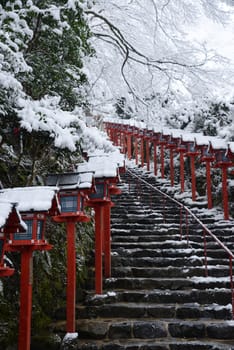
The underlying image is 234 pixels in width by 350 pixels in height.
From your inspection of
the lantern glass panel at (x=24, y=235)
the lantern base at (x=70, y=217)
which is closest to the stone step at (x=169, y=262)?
the lantern base at (x=70, y=217)

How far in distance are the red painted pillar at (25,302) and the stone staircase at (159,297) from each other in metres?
1.22

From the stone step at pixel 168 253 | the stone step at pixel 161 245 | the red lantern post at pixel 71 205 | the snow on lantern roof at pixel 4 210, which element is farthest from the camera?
the stone step at pixel 161 245

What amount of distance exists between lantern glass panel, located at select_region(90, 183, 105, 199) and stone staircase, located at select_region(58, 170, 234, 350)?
5.69ft

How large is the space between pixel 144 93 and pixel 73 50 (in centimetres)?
568

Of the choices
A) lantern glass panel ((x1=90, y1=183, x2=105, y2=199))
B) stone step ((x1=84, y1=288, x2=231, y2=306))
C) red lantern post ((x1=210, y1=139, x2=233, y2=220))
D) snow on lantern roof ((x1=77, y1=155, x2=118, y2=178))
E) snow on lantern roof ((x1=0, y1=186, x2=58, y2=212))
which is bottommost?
stone step ((x1=84, y1=288, x2=231, y2=306))

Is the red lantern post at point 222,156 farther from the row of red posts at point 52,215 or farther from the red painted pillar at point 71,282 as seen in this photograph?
the red painted pillar at point 71,282

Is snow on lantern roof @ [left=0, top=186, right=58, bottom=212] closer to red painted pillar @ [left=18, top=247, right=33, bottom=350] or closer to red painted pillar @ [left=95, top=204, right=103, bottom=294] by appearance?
red painted pillar @ [left=18, top=247, right=33, bottom=350]

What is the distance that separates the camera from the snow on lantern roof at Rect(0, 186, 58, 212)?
527 centimetres

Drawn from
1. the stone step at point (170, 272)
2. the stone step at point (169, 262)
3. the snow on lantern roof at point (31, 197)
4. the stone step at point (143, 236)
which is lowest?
the stone step at point (170, 272)

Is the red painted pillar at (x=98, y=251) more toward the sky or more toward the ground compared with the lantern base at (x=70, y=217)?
more toward the ground

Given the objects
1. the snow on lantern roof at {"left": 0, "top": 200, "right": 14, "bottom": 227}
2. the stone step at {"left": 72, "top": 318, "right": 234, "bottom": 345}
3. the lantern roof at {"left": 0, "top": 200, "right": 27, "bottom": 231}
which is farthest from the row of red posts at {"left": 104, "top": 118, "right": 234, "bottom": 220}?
the snow on lantern roof at {"left": 0, "top": 200, "right": 14, "bottom": 227}

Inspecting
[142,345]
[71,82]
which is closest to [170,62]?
[71,82]

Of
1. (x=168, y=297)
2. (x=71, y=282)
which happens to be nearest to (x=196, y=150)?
(x=168, y=297)

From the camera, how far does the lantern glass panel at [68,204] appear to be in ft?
21.4
